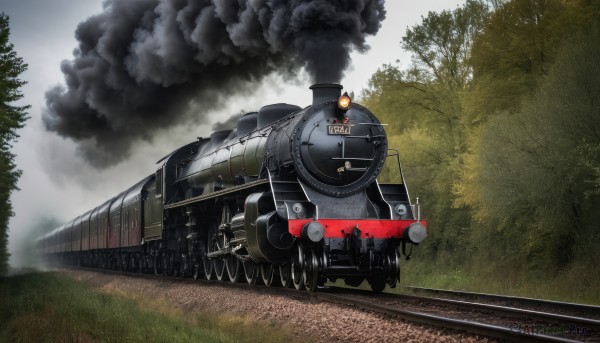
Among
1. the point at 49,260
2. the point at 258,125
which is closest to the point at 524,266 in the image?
the point at 258,125

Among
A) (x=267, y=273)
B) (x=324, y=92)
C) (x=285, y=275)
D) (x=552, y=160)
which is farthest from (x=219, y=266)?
(x=552, y=160)

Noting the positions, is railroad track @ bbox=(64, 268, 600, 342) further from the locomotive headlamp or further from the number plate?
the locomotive headlamp

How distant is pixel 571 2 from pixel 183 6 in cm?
1088

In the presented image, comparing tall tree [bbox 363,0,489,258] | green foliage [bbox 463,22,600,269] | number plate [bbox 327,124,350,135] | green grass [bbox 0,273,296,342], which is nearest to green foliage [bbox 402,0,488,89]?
tall tree [bbox 363,0,489,258]

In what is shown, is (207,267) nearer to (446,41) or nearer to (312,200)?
(312,200)

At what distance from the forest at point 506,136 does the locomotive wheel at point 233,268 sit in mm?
5861

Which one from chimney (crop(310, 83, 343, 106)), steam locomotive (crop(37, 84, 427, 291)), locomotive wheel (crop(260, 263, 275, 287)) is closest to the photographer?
steam locomotive (crop(37, 84, 427, 291))

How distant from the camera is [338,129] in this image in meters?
13.5

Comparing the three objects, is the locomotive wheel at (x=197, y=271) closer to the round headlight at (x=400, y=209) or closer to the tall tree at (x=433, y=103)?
the round headlight at (x=400, y=209)

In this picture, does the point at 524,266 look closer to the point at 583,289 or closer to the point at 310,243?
the point at 583,289

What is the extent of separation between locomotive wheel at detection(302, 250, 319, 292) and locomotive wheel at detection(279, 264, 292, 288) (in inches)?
45.7

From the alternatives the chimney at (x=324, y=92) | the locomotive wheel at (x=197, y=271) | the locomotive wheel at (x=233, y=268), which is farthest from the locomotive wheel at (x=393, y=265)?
the locomotive wheel at (x=197, y=271)

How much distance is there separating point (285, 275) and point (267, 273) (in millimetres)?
852

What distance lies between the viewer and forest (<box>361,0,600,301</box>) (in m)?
16.3
